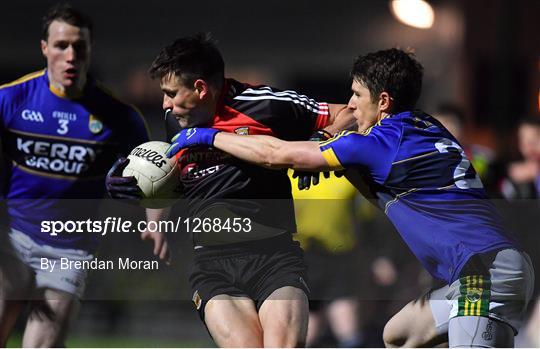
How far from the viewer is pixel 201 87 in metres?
5.50

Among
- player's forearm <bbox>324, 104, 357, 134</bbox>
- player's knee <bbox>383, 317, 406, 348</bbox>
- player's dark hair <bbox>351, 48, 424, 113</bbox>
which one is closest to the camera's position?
player's dark hair <bbox>351, 48, 424, 113</bbox>

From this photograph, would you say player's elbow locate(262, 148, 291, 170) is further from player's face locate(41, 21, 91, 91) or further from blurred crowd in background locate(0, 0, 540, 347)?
blurred crowd in background locate(0, 0, 540, 347)

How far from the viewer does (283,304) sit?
17.2 ft

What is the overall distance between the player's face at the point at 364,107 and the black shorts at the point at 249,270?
75cm

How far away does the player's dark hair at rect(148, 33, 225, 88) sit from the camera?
5465mm

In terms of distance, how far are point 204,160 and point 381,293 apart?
14.5 ft

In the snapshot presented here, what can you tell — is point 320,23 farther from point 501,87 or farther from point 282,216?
point 282,216

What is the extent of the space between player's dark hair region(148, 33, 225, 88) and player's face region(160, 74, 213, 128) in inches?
1.2

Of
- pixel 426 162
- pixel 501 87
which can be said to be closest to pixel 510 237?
pixel 426 162

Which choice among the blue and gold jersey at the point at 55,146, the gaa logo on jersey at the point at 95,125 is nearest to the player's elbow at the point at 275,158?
the blue and gold jersey at the point at 55,146

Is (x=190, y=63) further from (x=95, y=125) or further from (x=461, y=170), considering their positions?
(x=461, y=170)

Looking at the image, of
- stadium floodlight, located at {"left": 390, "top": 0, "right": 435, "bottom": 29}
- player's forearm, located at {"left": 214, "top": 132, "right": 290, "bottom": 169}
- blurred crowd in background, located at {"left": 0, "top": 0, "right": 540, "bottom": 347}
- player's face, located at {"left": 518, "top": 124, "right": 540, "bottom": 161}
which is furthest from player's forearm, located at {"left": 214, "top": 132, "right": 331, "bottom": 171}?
player's face, located at {"left": 518, "top": 124, "right": 540, "bottom": 161}

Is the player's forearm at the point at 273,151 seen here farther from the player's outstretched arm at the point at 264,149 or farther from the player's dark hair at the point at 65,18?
the player's dark hair at the point at 65,18

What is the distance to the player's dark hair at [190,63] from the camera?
17.9 feet
